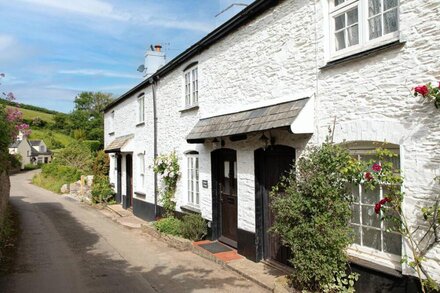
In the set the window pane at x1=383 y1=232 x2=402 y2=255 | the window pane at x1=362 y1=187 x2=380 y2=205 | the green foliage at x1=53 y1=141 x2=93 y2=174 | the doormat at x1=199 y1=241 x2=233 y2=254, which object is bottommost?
the doormat at x1=199 y1=241 x2=233 y2=254

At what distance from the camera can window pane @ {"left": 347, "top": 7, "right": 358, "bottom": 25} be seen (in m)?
5.96

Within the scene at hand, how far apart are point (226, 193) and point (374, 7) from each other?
18.7 feet

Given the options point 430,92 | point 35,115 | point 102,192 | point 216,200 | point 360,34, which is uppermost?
point 35,115

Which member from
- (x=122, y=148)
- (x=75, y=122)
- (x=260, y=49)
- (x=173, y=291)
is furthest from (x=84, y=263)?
(x=75, y=122)

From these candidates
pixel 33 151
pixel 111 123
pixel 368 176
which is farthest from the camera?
pixel 33 151

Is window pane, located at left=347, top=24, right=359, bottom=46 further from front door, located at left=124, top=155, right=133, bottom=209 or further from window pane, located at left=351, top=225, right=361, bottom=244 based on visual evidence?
front door, located at left=124, top=155, right=133, bottom=209

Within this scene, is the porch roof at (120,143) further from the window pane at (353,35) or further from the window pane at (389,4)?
the window pane at (389,4)

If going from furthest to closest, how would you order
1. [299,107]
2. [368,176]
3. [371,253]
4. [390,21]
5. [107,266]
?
[107,266] < [299,107] < [371,253] < [390,21] < [368,176]

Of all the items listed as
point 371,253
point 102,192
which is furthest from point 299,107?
point 102,192

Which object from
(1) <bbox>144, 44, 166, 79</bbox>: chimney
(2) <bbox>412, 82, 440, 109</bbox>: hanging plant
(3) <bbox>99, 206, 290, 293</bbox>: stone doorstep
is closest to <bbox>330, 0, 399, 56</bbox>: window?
(2) <bbox>412, 82, 440, 109</bbox>: hanging plant

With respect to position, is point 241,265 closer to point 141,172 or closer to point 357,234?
point 357,234

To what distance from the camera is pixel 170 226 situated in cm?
1143

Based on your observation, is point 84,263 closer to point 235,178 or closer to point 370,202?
point 235,178

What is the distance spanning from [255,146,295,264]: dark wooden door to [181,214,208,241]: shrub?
2.53 m
